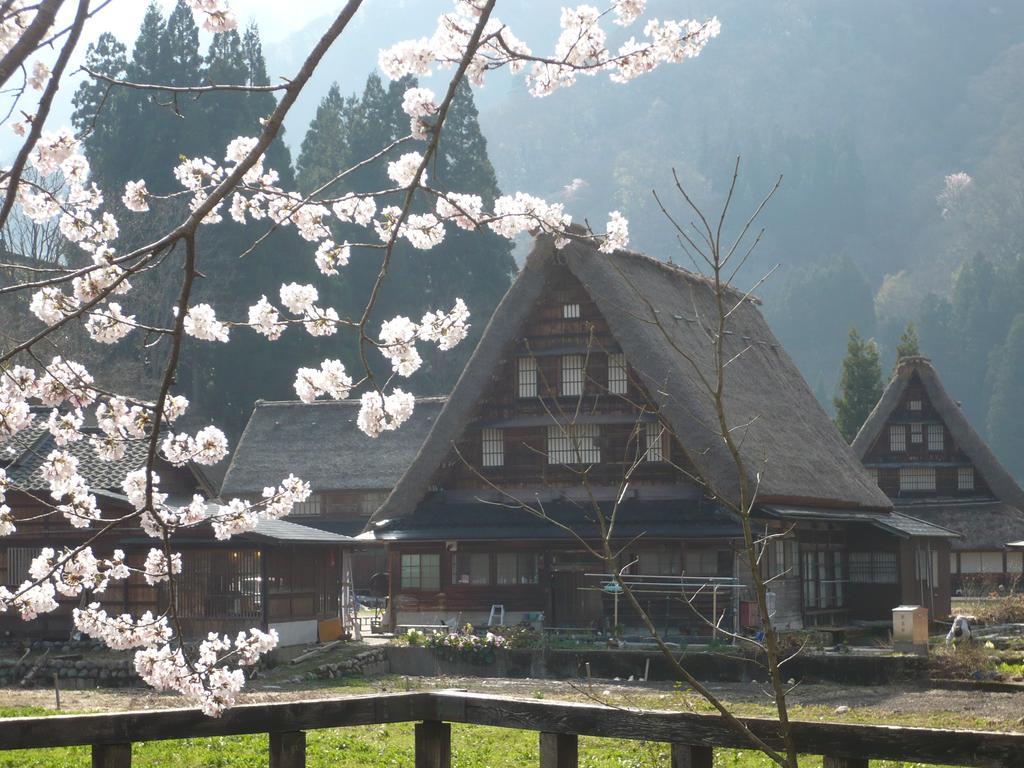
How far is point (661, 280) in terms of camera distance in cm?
3122

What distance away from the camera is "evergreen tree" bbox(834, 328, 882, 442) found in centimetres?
5262

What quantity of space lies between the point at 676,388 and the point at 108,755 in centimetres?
2047

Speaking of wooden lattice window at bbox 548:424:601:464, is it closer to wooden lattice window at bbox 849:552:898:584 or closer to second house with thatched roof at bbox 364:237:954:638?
second house with thatched roof at bbox 364:237:954:638

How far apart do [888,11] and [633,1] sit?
182278 mm

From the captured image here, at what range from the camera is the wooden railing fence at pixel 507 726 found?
478 centimetres

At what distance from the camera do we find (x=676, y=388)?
995 inches

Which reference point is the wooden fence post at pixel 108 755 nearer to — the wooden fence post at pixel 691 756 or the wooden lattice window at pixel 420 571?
the wooden fence post at pixel 691 756

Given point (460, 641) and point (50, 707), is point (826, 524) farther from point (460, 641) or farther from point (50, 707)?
point (50, 707)

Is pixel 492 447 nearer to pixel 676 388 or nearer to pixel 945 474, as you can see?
pixel 676 388

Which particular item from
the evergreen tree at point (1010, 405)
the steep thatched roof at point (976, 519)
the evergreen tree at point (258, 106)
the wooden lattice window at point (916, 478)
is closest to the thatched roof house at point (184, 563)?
the steep thatched roof at point (976, 519)

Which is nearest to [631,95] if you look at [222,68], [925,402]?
[222,68]

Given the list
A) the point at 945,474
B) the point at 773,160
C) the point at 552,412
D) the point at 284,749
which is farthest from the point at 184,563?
the point at 773,160

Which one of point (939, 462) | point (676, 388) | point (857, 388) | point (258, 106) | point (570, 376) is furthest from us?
point (258, 106)

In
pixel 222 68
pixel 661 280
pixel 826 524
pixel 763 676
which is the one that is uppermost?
pixel 222 68
